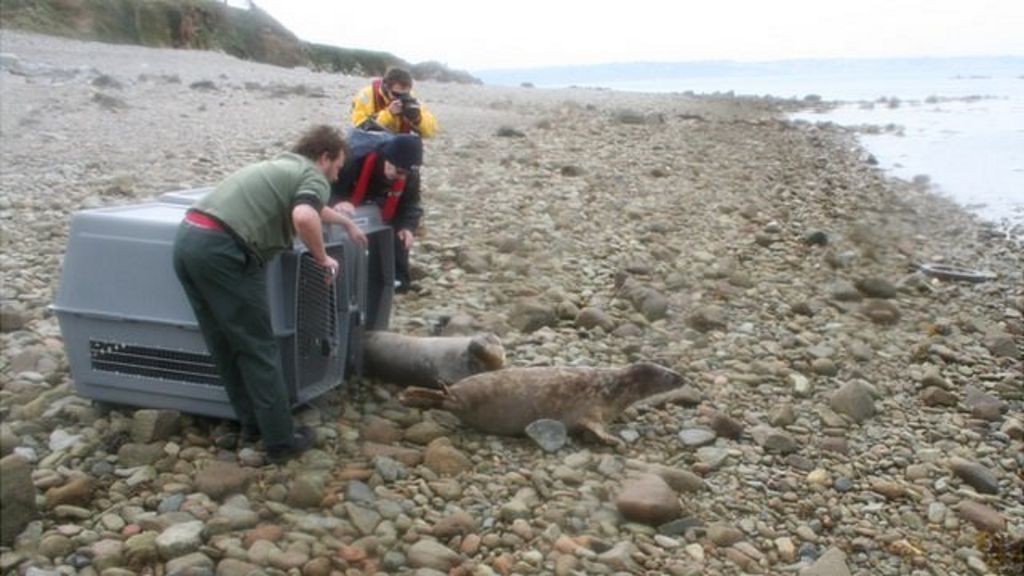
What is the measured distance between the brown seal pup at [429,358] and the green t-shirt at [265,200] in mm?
1387

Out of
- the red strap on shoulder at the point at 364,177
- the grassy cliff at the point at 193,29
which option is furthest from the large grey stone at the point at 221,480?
the grassy cliff at the point at 193,29

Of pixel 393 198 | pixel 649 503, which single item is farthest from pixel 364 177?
pixel 649 503

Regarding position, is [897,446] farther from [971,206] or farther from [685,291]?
[971,206]

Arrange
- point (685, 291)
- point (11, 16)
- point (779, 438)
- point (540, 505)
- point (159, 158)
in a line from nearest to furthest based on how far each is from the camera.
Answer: point (540, 505)
point (779, 438)
point (685, 291)
point (159, 158)
point (11, 16)

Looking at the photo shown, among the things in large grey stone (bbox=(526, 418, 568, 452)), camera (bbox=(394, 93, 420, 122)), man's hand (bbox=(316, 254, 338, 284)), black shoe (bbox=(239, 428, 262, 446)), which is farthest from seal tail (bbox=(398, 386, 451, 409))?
camera (bbox=(394, 93, 420, 122))

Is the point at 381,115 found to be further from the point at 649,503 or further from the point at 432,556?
the point at 432,556

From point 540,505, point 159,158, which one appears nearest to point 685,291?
point 540,505

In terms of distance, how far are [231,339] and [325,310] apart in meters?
0.72

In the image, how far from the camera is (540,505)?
4.95 metres

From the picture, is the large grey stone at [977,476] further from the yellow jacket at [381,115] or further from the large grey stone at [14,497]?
the large grey stone at [14,497]

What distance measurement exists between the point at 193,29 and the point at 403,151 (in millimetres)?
36978

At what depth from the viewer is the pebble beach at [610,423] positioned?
4527 mm

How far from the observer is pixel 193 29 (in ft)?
133

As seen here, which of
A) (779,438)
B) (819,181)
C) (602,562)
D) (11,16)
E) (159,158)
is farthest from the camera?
(11,16)
